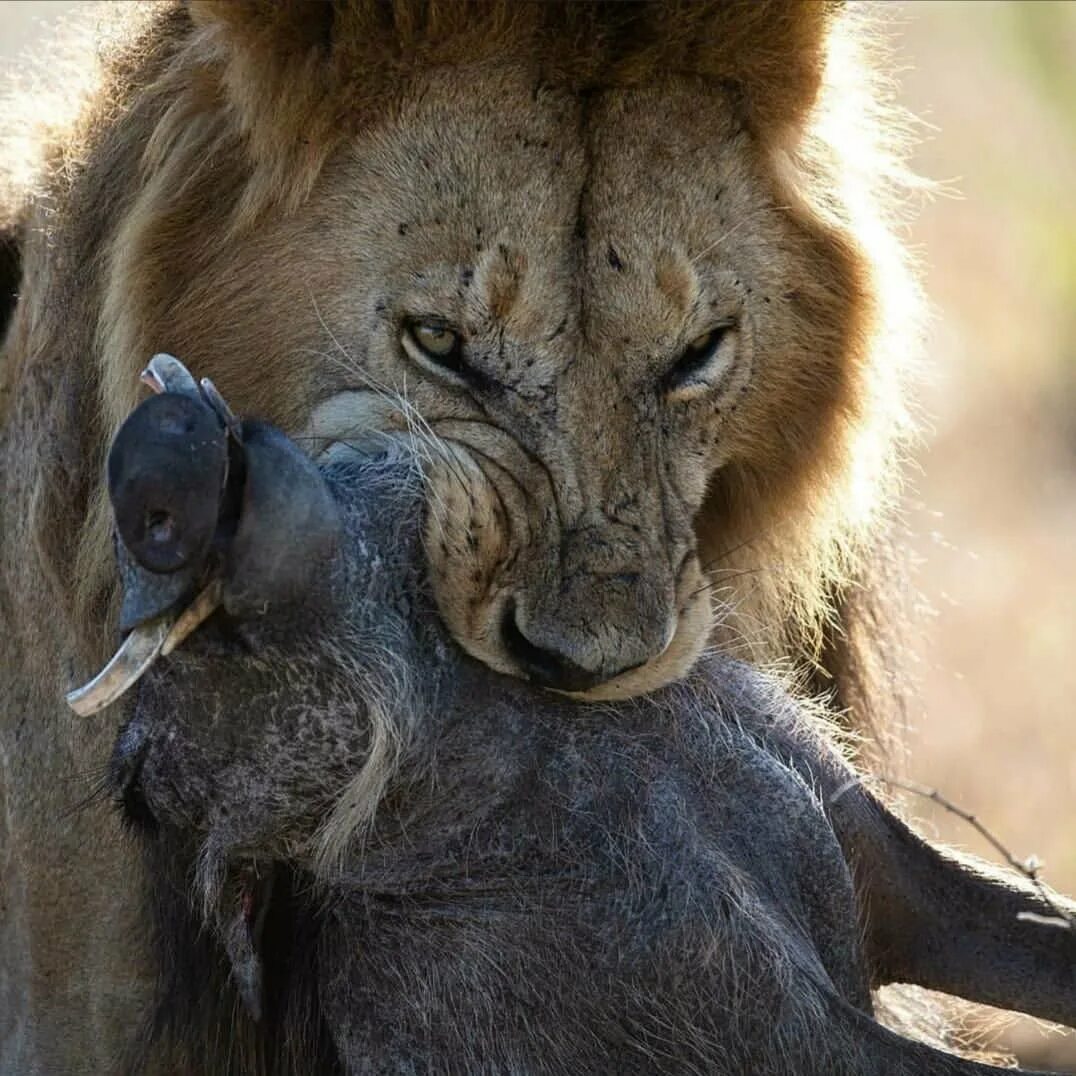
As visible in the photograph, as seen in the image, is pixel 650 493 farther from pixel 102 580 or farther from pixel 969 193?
pixel 969 193

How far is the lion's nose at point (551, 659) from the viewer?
11.4 ft

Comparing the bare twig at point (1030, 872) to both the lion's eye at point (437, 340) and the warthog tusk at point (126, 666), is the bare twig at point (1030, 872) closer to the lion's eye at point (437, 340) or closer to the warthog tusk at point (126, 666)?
the lion's eye at point (437, 340)

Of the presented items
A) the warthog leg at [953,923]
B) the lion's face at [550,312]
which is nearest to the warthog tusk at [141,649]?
the lion's face at [550,312]

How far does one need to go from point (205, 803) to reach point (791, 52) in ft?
6.11

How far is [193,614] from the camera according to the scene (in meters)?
2.94

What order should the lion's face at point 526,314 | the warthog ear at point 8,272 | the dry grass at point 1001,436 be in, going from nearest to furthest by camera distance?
the lion's face at point 526,314, the warthog ear at point 8,272, the dry grass at point 1001,436

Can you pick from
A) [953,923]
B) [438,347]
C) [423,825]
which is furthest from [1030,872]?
[438,347]

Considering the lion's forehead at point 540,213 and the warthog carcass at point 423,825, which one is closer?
the warthog carcass at point 423,825

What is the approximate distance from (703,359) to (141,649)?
1441 millimetres

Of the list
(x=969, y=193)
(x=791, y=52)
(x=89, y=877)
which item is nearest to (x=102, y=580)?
(x=89, y=877)

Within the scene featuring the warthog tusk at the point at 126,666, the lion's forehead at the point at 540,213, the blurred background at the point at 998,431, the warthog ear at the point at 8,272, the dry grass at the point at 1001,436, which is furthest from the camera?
the dry grass at the point at 1001,436

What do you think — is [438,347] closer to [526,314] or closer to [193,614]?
[526,314]

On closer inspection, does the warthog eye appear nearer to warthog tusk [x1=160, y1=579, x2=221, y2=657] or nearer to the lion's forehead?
the lion's forehead

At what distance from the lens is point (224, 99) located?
4.05m
